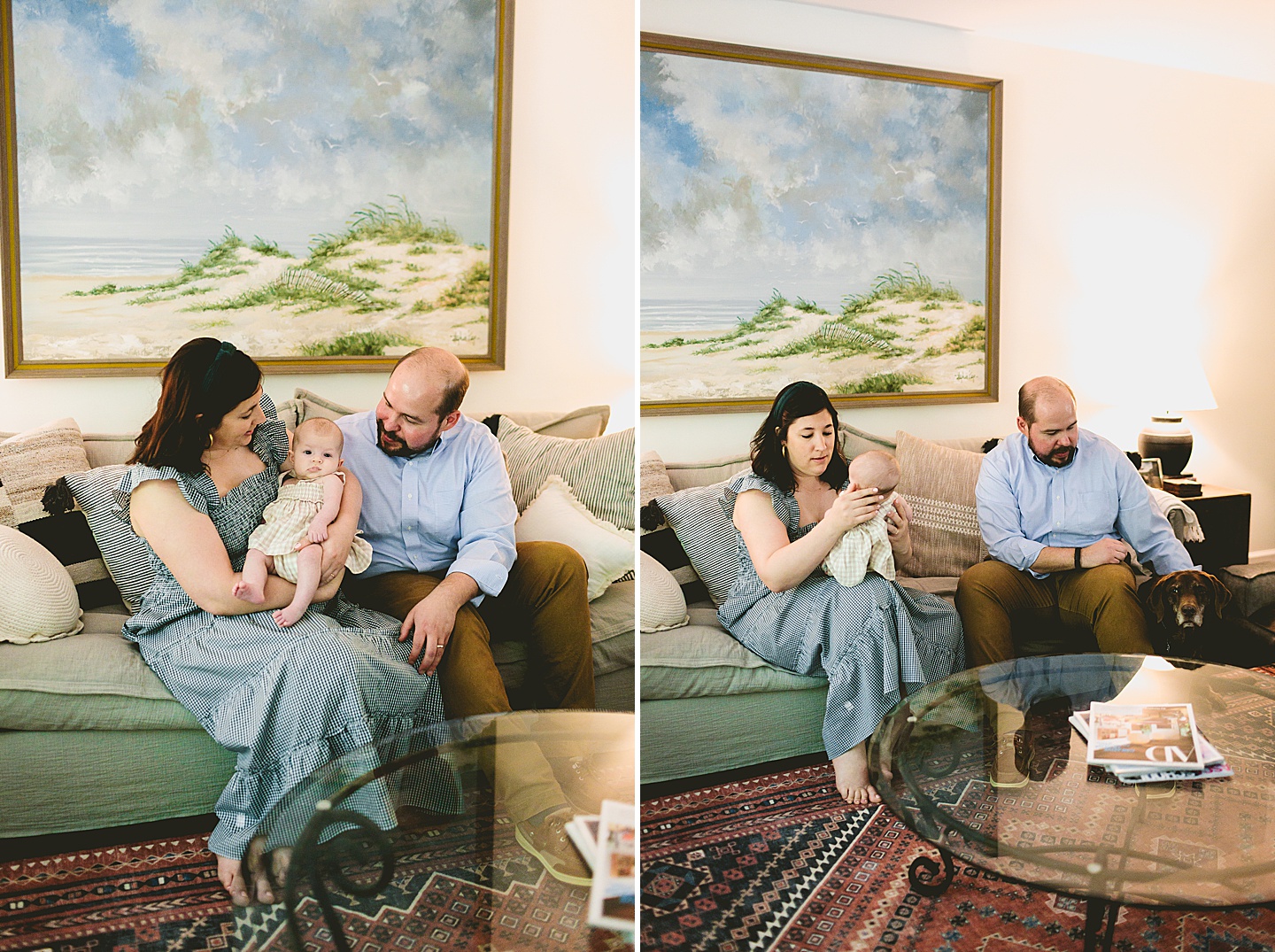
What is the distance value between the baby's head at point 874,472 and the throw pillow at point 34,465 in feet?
3.82

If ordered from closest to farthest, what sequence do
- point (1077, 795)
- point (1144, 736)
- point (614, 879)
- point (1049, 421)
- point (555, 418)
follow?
point (614, 879) → point (1077, 795) → point (1144, 736) → point (1049, 421) → point (555, 418)

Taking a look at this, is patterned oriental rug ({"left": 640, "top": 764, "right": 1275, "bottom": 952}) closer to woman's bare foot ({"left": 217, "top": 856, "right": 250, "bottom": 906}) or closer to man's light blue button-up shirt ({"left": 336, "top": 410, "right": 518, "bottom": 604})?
woman's bare foot ({"left": 217, "top": 856, "right": 250, "bottom": 906})

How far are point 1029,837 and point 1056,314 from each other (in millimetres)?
809

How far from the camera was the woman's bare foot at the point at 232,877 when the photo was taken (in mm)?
870

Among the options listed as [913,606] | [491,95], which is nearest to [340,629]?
[913,606]

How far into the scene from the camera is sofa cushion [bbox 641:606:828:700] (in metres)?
1.08

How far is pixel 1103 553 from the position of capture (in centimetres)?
132

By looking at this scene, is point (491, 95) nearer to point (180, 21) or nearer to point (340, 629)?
point (180, 21)

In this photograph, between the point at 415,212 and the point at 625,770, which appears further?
the point at 415,212

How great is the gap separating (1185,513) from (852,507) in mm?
656

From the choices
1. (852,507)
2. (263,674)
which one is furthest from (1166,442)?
(263,674)

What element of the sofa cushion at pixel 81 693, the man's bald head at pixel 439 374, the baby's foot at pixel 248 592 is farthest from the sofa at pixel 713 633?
the sofa cushion at pixel 81 693

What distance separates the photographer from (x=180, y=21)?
1.43 meters

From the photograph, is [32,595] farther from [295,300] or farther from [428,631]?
[295,300]
